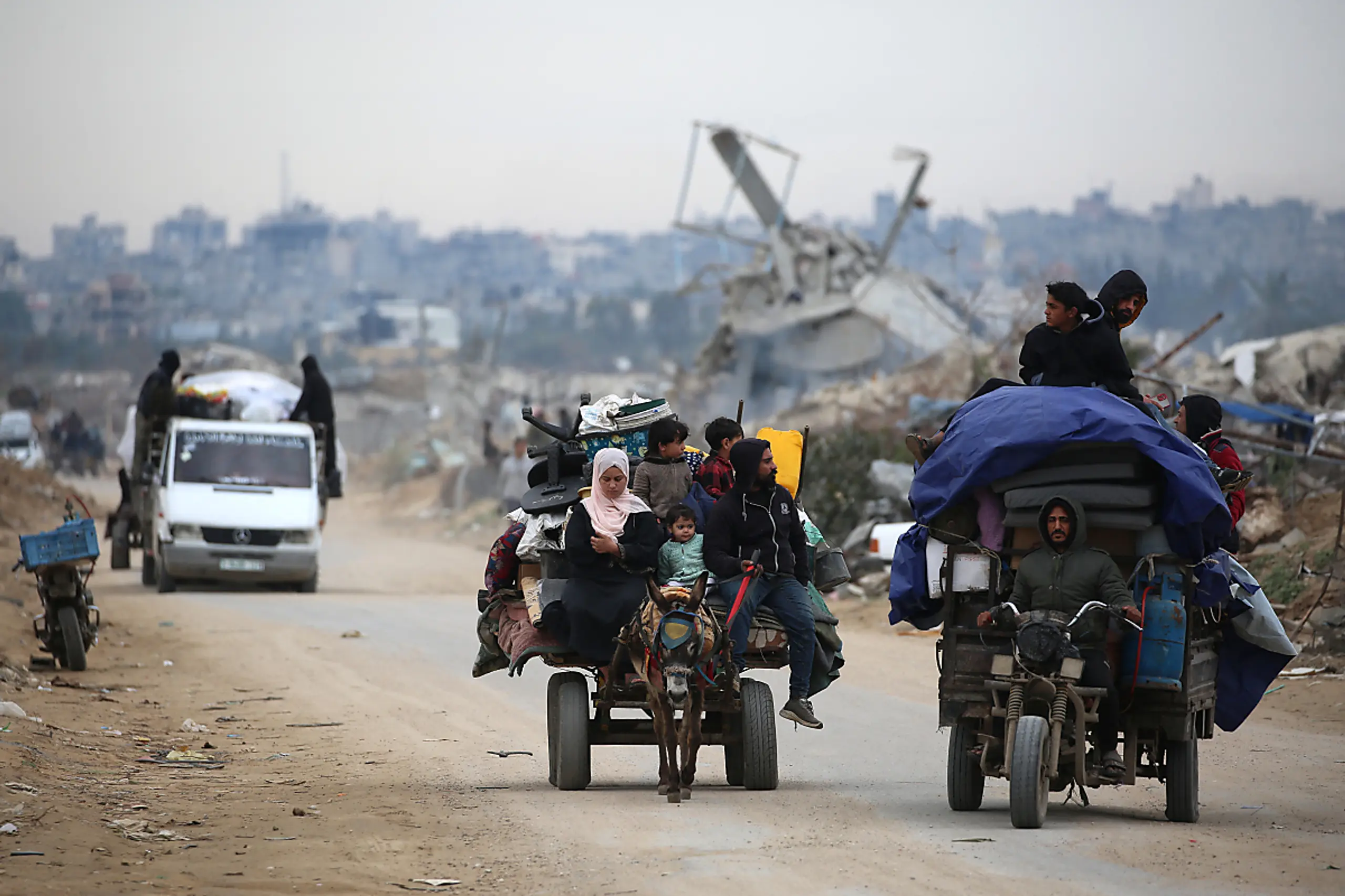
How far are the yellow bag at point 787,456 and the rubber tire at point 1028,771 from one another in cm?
230

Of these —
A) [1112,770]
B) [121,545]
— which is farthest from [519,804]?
[121,545]

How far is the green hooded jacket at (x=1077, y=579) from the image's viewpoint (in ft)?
27.9

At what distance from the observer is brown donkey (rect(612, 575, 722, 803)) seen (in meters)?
9.10

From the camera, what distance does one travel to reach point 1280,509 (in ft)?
64.4

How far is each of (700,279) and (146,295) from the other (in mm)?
120772

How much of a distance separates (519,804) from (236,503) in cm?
1516

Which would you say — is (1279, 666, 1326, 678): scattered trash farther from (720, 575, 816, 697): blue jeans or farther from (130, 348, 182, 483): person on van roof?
(130, 348, 182, 483): person on van roof

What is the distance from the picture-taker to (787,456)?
10.2 meters

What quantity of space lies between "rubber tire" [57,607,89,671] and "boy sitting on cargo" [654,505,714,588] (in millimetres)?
7724

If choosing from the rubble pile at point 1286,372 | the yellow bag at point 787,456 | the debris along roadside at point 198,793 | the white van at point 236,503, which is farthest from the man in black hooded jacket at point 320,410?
the yellow bag at point 787,456

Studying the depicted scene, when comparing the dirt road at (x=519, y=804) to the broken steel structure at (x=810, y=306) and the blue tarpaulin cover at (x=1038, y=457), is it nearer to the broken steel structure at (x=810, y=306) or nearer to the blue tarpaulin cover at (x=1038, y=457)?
the blue tarpaulin cover at (x=1038, y=457)

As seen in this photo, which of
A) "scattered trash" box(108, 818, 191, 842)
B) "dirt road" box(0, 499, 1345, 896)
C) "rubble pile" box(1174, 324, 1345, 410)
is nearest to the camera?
"dirt road" box(0, 499, 1345, 896)

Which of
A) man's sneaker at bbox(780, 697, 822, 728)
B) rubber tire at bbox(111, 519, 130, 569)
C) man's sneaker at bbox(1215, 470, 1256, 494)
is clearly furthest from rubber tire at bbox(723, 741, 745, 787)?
rubber tire at bbox(111, 519, 130, 569)

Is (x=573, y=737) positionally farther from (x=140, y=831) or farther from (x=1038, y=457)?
(x=1038, y=457)
